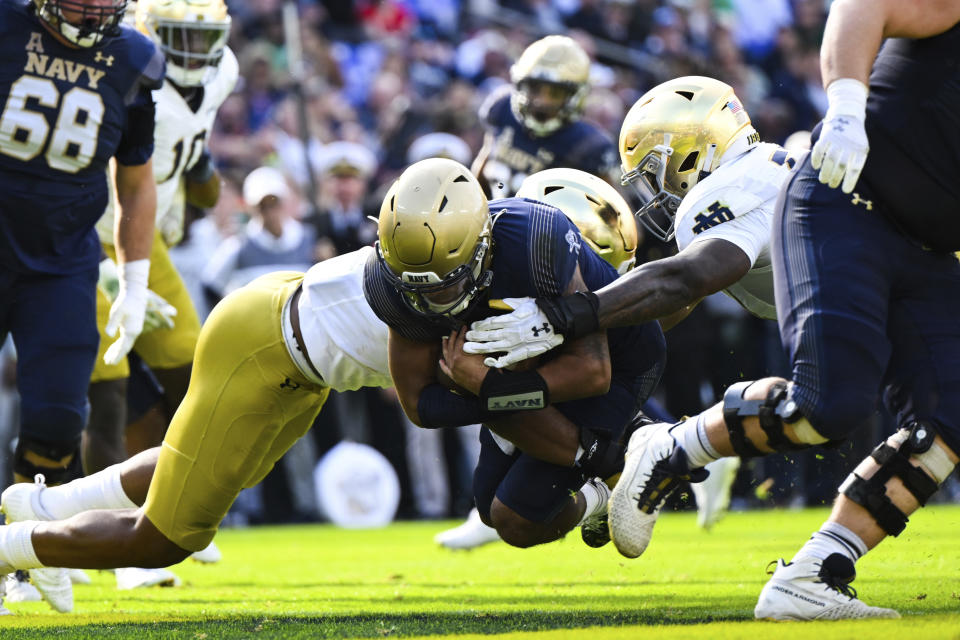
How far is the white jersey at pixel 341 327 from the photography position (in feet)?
12.6

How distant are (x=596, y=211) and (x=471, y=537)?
2382 millimetres

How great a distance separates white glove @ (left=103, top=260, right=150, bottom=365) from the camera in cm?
494

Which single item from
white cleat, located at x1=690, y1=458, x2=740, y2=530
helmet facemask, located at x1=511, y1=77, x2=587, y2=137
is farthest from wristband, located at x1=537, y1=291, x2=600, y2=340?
helmet facemask, located at x1=511, y1=77, x2=587, y2=137

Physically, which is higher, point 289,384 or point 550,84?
point 550,84

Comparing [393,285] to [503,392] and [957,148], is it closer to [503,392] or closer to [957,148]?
[503,392]

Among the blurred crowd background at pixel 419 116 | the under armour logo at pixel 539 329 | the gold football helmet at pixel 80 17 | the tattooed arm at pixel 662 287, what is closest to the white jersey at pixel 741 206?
the tattooed arm at pixel 662 287

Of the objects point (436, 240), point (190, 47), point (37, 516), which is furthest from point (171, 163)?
point (436, 240)

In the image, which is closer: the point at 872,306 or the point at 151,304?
the point at 872,306

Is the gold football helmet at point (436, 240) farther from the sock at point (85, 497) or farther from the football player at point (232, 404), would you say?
the sock at point (85, 497)

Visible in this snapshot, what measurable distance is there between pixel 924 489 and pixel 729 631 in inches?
25.6

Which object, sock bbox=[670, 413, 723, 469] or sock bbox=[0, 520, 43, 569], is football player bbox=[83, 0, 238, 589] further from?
sock bbox=[670, 413, 723, 469]

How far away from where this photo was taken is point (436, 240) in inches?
135

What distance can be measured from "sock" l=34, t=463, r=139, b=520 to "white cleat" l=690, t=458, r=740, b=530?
3.13 meters

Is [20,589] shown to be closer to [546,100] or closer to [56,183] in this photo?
[56,183]
